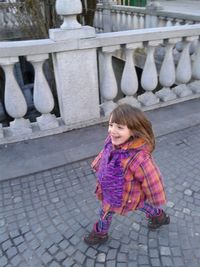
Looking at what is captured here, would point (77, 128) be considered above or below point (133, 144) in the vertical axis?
below

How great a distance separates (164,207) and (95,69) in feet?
5.76

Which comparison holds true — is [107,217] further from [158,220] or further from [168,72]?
[168,72]

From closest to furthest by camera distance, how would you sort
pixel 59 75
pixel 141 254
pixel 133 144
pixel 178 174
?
pixel 133 144, pixel 141 254, pixel 178 174, pixel 59 75

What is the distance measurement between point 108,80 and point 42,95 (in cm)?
85

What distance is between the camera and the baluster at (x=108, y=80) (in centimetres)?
328

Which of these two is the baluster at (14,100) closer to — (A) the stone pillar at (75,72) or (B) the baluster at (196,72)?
(A) the stone pillar at (75,72)

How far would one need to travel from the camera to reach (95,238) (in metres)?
2.08

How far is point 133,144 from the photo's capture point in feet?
5.43

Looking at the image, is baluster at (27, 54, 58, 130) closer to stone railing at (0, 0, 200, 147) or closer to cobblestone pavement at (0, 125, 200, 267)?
stone railing at (0, 0, 200, 147)

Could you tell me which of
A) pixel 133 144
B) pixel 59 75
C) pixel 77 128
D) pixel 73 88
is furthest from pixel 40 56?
pixel 133 144

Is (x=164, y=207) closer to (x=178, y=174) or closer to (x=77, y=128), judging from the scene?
(x=178, y=174)

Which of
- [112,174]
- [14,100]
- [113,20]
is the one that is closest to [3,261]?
[112,174]

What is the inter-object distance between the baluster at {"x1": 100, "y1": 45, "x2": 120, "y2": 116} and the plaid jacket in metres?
1.91

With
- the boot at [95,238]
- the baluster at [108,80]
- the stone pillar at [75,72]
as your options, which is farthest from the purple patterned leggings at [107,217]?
the baluster at [108,80]
